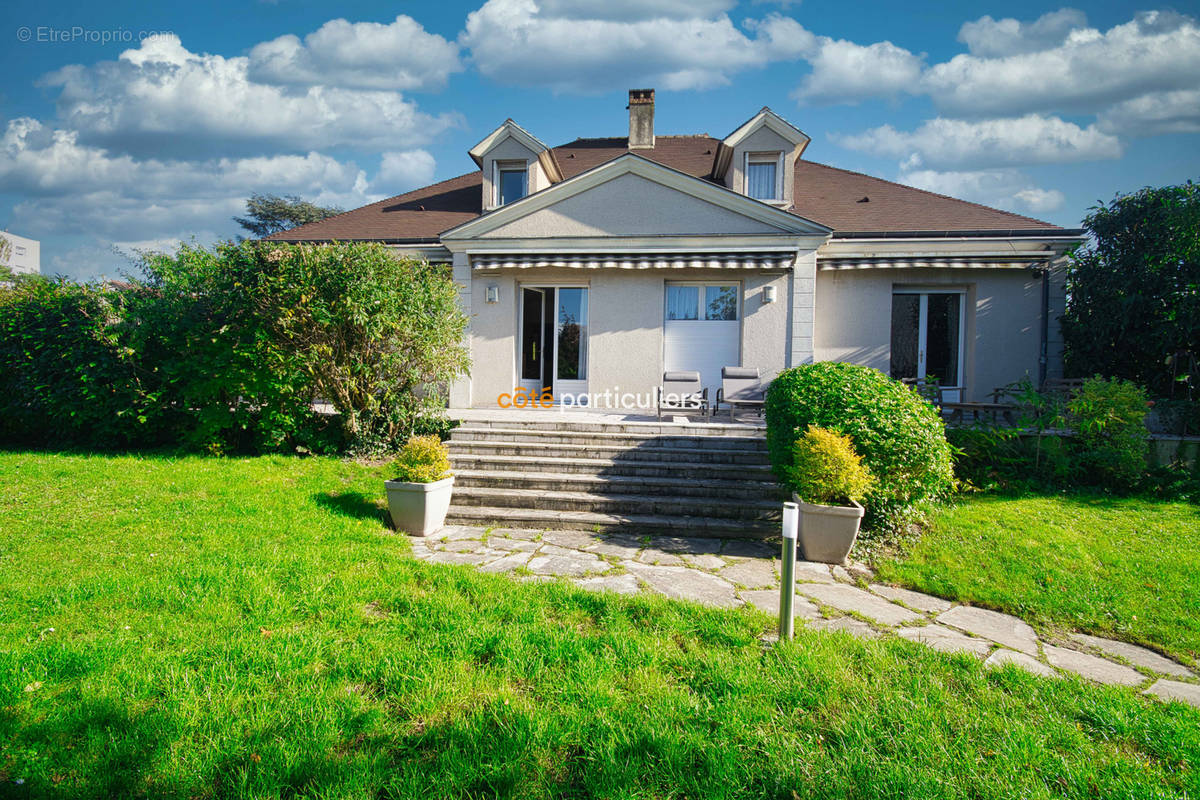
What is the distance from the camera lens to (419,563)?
602 cm

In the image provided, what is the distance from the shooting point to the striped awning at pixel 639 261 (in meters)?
13.0

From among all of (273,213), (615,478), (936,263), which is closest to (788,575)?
(615,478)

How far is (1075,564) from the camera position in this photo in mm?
6332

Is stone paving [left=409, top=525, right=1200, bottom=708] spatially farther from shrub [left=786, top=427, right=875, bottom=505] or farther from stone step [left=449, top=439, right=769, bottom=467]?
stone step [left=449, top=439, right=769, bottom=467]

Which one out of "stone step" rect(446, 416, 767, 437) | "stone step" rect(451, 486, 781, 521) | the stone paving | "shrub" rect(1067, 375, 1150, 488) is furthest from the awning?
the stone paving

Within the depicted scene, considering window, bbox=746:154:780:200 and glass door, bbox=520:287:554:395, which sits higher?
window, bbox=746:154:780:200

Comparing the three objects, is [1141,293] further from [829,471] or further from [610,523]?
[610,523]

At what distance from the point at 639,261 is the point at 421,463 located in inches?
307

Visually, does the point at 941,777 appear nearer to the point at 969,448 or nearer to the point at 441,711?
the point at 441,711

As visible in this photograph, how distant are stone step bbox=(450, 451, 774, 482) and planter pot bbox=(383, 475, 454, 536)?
6.06 ft

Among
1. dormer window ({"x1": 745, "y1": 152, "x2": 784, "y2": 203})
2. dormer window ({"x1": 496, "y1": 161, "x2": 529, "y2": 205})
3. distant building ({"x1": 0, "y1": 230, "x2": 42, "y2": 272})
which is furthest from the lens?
distant building ({"x1": 0, "y1": 230, "x2": 42, "y2": 272})

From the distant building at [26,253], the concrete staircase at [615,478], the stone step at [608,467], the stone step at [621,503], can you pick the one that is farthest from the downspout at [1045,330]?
the distant building at [26,253]

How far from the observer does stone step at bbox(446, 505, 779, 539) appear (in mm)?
7648

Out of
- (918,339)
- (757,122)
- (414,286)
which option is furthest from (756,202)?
(414,286)
